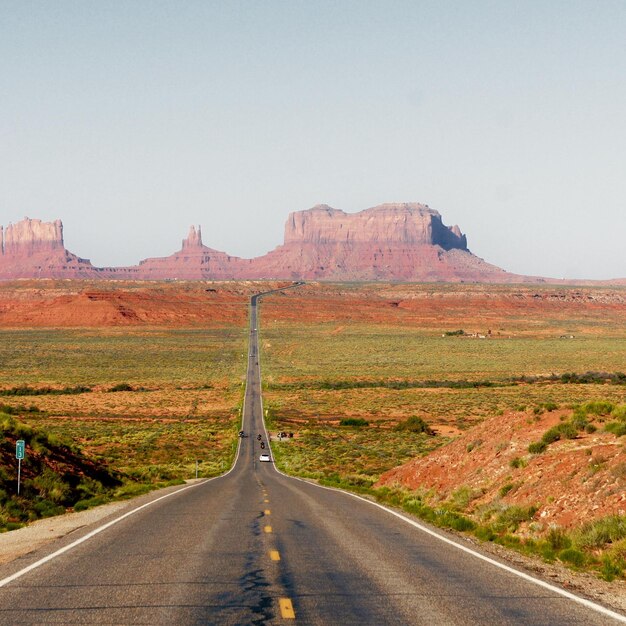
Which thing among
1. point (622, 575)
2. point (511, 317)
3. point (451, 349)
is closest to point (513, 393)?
point (451, 349)

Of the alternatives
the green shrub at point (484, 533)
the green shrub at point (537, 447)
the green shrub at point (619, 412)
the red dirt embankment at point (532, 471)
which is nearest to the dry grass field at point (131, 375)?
the red dirt embankment at point (532, 471)

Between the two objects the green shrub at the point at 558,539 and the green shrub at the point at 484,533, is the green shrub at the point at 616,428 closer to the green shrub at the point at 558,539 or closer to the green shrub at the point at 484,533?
the green shrub at the point at 484,533

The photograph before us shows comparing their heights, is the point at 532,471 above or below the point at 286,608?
below

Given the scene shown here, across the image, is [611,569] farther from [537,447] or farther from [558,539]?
[537,447]

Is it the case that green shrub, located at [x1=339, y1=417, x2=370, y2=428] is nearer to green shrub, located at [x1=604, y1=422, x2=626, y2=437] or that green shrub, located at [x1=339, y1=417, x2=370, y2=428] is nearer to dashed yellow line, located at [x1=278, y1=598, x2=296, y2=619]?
green shrub, located at [x1=604, y1=422, x2=626, y2=437]

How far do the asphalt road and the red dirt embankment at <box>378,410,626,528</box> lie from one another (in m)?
2.72

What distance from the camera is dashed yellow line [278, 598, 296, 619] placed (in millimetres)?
8906

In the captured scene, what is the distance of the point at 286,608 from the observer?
9.27 m

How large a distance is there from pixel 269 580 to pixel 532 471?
9.98 m

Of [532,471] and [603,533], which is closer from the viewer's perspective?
[603,533]

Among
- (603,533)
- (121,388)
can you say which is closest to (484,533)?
(603,533)

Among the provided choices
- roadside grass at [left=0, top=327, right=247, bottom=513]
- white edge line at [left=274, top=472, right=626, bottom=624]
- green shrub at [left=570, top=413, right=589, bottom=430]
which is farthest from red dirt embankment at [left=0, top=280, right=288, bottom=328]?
white edge line at [left=274, top=472, right=626, bottom=624]

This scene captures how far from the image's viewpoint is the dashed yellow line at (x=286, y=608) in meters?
8.91

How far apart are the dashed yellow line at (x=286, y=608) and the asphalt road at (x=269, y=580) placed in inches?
0.5
